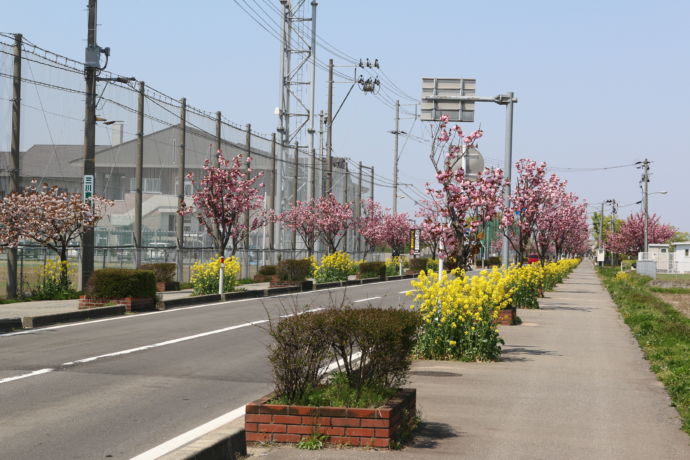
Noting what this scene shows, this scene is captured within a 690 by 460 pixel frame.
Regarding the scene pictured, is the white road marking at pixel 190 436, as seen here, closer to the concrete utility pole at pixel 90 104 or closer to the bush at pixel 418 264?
the concrete utility pole at pixel 90 104

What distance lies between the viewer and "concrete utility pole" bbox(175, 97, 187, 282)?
3769cm

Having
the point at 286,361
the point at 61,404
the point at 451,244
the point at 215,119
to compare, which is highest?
the point at 215,119

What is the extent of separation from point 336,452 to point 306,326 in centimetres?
113

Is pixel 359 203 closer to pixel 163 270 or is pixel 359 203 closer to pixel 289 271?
pixel 289 271

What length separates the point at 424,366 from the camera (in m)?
14.2

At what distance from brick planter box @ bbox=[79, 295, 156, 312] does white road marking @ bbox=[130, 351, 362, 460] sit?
13.4 m

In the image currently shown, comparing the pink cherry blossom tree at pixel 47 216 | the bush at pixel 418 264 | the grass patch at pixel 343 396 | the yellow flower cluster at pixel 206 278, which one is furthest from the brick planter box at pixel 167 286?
the bush at pixel 418 264

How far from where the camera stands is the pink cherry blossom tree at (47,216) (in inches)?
1002

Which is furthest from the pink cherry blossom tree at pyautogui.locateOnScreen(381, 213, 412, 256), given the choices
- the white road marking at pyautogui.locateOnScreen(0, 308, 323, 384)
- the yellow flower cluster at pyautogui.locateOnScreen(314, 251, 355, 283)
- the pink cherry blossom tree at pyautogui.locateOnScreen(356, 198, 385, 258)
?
the white road marking at pyautogui.locateOnScreen(0, 308, 323, 384)

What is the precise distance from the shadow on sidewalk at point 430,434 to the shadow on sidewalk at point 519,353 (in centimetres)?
618

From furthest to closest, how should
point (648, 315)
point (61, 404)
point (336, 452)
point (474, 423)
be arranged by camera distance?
point (648, 315), point (61, 404), point (474, 423), point (336, 452)

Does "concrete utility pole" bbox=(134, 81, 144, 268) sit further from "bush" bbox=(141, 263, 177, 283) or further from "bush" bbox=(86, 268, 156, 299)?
"bush" bbox=(86, 268, 156, 299)

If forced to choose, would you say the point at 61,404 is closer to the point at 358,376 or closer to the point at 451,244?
the point at 358,376

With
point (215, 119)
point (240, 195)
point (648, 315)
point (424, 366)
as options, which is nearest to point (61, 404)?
point (424, 366)
